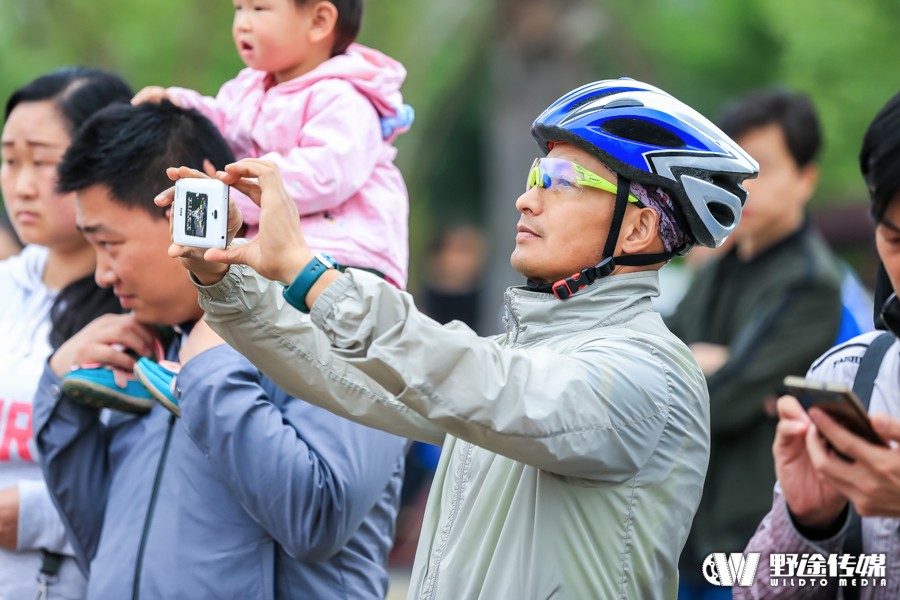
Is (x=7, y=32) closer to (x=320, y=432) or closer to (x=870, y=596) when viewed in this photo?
(x=320, y=432)

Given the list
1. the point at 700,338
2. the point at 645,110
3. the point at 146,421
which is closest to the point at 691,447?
the point at 645,110

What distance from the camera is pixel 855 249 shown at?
57.9 feet

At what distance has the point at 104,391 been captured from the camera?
13.0 feet

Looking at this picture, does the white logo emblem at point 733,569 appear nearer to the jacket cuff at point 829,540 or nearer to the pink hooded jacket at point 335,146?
the jacket cuff at point 829,540

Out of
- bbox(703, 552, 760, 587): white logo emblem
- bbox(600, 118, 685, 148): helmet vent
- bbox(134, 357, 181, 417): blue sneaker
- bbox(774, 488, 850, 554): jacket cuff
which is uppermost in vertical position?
bbox(600, 118, 685, 148): helmet vent

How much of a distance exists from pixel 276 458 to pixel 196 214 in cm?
83

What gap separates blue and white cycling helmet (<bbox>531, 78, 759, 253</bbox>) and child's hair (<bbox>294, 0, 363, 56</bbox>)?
1.33m

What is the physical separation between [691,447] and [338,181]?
149 centimetres

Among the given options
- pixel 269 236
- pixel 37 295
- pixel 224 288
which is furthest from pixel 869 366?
pixel 37 295

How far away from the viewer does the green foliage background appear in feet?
48.2

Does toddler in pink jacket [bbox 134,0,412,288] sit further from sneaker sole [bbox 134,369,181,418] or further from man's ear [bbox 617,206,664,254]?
man's ear [bbox 617,206,664,254]

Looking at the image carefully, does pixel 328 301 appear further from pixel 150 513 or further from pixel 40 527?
pixel 40 527

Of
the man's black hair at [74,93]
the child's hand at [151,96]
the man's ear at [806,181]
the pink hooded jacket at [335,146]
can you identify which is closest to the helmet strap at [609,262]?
the pink hooded jacket at [335,146]

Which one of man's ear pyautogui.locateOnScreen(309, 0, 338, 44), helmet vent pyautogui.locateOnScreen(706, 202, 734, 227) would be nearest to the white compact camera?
helmet vent pyautogui.locateOnScreen(706, 202, 734, 227)
